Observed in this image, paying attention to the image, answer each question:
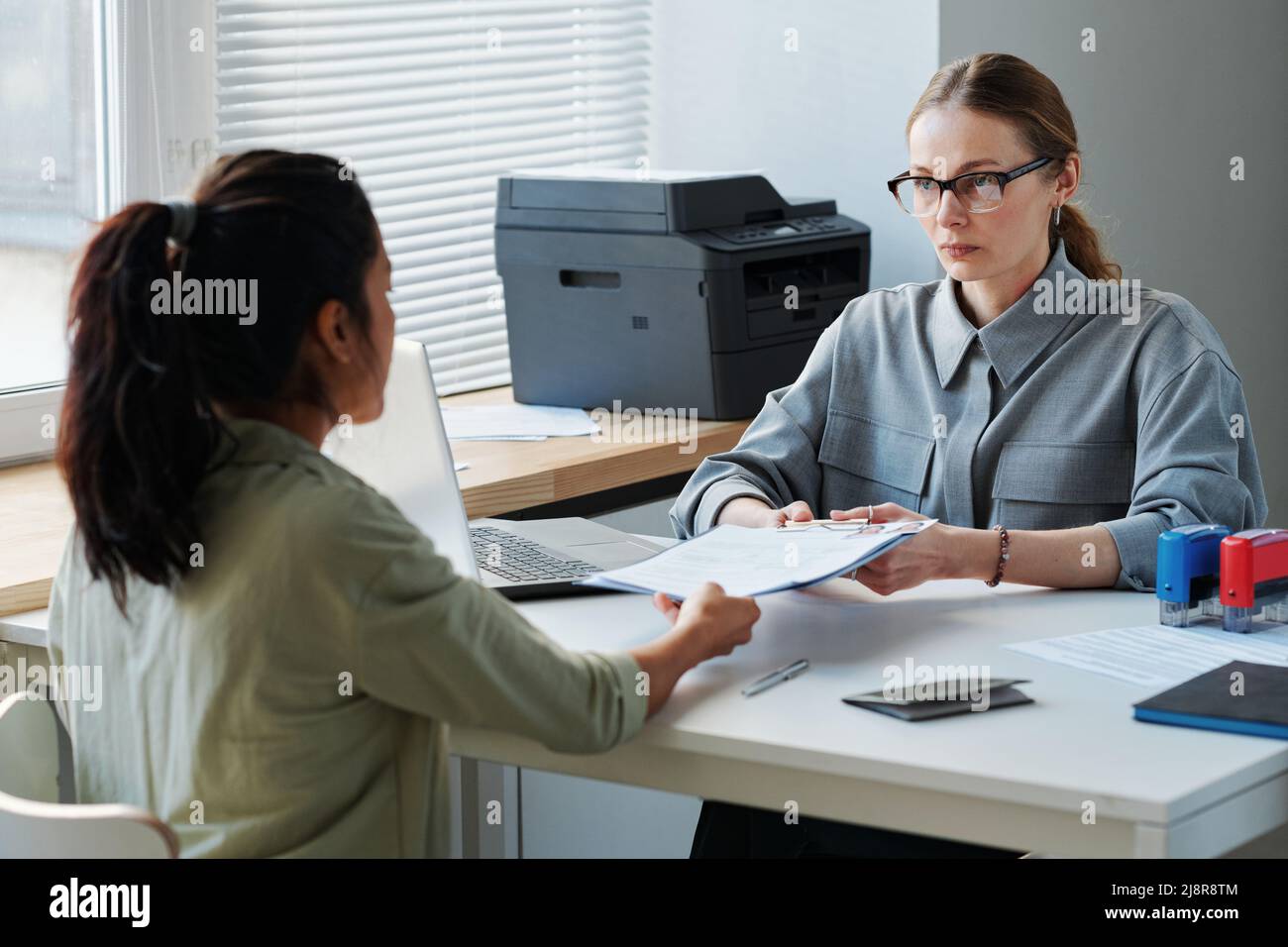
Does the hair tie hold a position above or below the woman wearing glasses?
above

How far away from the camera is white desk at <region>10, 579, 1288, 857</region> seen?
1.18 m

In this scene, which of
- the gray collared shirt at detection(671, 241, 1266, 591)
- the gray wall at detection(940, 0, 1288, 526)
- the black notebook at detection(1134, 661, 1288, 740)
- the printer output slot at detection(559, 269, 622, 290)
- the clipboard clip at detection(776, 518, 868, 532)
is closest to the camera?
the black notebook at detection(1134, 661, 1288, 740)

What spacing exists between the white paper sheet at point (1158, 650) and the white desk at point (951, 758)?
33 millimetres

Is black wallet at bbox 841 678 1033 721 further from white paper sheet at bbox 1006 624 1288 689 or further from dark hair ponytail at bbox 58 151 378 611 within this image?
dark hair ponytail at bbox 58 151 378 611

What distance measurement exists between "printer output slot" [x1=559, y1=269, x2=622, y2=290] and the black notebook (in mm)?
1615

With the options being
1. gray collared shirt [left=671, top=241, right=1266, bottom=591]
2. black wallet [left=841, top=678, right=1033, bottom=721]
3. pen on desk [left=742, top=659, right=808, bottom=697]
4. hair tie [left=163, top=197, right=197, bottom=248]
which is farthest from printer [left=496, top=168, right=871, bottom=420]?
hair tie [left=163, top=197, right=197, bottom=248]

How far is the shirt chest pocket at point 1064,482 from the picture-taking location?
6.34ft

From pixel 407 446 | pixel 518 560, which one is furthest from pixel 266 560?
pixel 518 560

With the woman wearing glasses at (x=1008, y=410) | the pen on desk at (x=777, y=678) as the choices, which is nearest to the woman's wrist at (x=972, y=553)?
the woman wearing glasses at (x=1008, y=410)
